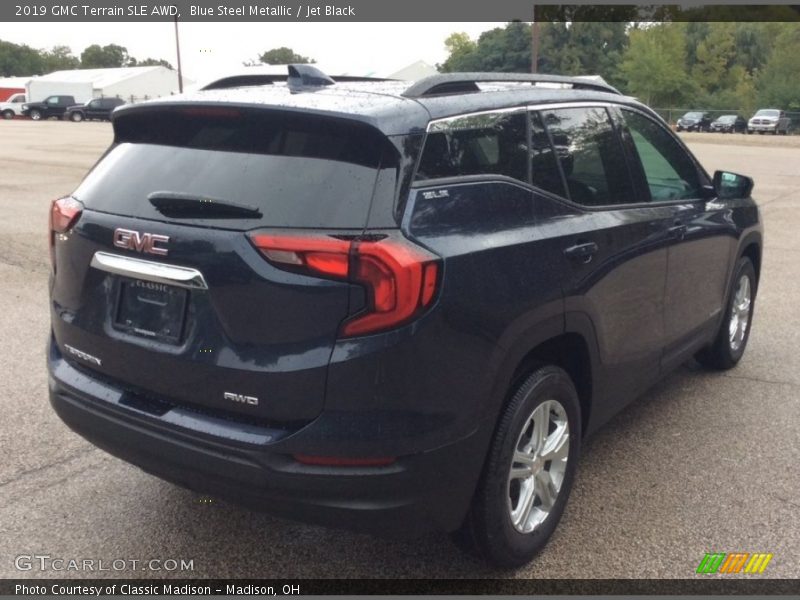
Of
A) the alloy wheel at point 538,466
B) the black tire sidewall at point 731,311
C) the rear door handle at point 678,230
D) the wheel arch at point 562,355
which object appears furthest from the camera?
the black tire sidewall at point 731,311

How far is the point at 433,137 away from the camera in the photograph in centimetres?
275

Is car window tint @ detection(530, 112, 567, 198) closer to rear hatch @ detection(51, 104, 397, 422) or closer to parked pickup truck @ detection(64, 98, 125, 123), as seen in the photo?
rear hatch @ detection(51, 104, 397, 422)

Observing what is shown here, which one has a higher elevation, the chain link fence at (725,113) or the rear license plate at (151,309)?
the rear license plate at (151,309)

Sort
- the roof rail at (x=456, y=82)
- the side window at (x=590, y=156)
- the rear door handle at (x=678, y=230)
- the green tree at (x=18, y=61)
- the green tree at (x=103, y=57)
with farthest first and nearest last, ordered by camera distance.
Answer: the green tree at (x=103, y=57), the green tree at (x=18, y=61), the rear door handle at (x=678, y=230), the side window at (x=590, y=156), the roof rail at (x=456, y=82)

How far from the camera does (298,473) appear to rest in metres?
2.52

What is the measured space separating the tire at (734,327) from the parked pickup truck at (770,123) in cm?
5279

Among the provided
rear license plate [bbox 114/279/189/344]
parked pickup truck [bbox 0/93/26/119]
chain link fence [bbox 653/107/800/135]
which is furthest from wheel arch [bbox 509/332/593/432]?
parked pickup truck [bbox 0/93/26/119]

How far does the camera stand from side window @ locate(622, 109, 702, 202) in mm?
4113

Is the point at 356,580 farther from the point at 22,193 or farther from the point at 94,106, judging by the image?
the point at 94,106

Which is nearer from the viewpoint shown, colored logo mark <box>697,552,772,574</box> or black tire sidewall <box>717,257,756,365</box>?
colored logo mark <box>697,552,772,574</box>

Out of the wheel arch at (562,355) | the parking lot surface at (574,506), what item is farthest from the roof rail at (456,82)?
the parking lot surface at (574,506)

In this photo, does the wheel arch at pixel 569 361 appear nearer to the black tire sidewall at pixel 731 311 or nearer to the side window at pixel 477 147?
the side window at pixel 477 147

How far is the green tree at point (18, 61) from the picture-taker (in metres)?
118

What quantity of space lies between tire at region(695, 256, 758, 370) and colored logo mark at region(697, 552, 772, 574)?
7.12ft
